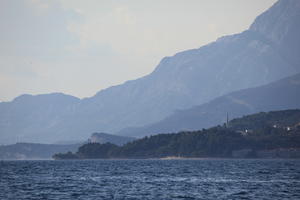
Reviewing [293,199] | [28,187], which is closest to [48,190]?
[28,187]

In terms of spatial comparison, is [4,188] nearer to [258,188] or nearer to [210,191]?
[210,191]

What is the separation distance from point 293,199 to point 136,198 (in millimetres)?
26278

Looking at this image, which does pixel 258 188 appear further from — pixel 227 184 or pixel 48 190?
pixel 48 190

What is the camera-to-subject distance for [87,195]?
4341 inches

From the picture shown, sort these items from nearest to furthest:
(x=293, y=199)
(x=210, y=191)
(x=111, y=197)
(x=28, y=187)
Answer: (x=293, y=199) < (x=111, y=197) < (x=210, y=191) < (x=28, y=187)

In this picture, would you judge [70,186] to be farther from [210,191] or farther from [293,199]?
[293,199]

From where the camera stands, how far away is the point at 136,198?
106188 mm

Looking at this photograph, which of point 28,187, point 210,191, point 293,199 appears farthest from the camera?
point 28,187

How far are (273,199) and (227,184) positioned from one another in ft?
105

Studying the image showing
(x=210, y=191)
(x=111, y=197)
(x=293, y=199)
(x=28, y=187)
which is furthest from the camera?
(x=28, y=187)

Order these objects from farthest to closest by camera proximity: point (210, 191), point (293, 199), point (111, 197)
→ point (210, 191)
point (111, 197)
point (293, 199)

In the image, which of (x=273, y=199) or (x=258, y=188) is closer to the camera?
(x=273, y=199)

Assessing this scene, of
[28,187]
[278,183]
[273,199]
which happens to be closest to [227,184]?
Result: [278,183]

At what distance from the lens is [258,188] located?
12294 centimetres
